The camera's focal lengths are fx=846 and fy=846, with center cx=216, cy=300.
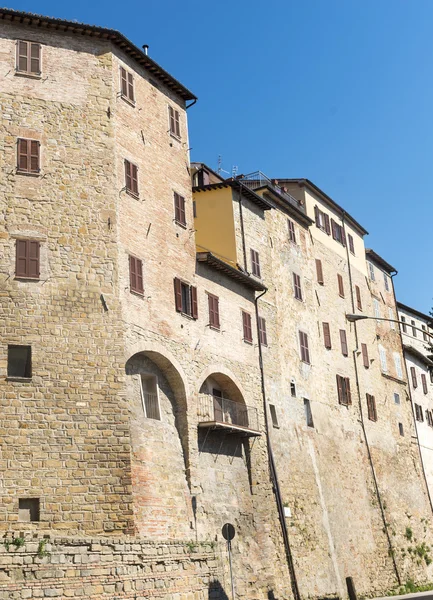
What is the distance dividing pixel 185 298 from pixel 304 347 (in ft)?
37.4

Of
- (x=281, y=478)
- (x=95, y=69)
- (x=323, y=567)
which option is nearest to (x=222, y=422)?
(x=281, y=478)

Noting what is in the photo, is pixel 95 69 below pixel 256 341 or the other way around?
the other way around

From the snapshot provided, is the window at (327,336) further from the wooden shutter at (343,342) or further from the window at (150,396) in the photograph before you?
the window at (150,396)

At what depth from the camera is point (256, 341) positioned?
3694cm

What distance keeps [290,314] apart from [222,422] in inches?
439

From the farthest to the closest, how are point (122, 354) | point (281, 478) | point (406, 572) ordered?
point (406, 572) → point (281, 478) → point (122, 354)

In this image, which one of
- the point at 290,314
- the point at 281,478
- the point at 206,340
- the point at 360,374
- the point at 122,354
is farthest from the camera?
the point at 360,374

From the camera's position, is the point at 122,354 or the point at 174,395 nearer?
the point at 122,354

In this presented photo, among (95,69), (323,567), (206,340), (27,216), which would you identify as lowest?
(323,567)

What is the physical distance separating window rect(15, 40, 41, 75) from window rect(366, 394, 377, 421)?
28.1 metres

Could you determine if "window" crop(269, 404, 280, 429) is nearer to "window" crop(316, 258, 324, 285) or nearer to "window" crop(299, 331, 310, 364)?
"window" crop(299, 331, 310, 364)

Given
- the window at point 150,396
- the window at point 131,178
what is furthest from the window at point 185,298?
the window at point 131,178

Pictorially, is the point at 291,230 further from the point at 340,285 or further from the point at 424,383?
the point at 424,383

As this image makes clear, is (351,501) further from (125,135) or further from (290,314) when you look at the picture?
(125,135)
